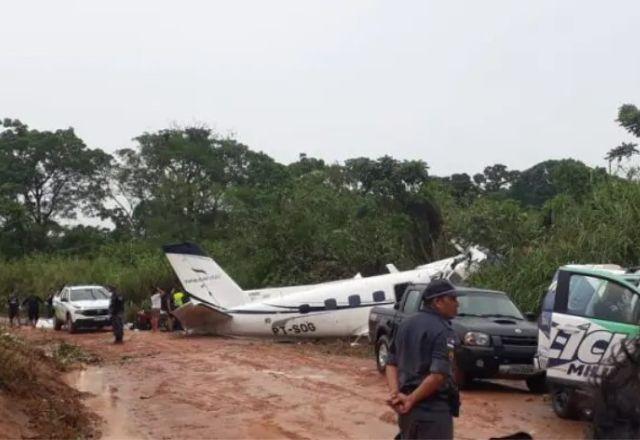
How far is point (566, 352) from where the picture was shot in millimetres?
9914

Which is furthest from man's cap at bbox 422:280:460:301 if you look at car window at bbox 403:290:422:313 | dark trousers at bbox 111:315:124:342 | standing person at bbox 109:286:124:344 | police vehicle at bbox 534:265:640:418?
dark trousers at bbox 111:315:124:342

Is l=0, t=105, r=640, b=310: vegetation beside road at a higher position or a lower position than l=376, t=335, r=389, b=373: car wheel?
higher

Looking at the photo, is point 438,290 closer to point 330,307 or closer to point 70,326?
point 330,307

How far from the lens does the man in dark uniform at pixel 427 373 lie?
18.3 ft

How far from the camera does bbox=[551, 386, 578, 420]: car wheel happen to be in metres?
10.5

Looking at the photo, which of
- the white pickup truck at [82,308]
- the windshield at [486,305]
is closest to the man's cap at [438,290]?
the windshield at [486,305]

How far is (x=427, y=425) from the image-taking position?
5578 mm

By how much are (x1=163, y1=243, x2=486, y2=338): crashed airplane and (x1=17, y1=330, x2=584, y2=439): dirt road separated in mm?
2635

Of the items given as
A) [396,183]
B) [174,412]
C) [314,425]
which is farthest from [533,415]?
[396,183]

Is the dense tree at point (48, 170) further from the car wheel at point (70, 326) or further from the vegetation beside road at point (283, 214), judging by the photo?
the car wheel at point (70, 326)

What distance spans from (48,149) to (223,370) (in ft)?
154

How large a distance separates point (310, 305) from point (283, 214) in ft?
31.0

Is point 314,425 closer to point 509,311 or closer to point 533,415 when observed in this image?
point 533,415

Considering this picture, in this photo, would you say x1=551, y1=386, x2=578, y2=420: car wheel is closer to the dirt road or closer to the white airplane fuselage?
the dirt road
